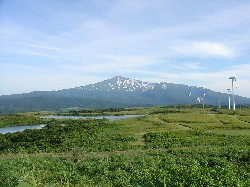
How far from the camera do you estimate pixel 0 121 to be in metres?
134

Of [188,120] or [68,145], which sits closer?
[68,145]

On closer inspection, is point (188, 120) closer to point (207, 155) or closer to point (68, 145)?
point (68, 145)

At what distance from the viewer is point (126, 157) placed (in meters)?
45.8

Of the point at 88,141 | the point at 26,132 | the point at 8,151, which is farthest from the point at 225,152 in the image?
the point at 26,132

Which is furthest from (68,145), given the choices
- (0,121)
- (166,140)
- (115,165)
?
(0,121)

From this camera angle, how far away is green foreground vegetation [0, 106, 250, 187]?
38.9ft

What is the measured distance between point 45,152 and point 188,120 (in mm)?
62442

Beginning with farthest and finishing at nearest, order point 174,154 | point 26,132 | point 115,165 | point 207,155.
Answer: point 26,132
point 174,154
point 207,155
point 115,165

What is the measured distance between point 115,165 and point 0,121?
106 metres

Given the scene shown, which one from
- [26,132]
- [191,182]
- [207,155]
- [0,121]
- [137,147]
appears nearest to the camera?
[191,182]

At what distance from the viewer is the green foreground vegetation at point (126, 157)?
11867mm

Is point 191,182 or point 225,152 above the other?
point 191,182

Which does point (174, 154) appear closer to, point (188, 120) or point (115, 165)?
point (115, 165)

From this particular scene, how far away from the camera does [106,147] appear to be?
61062mm
